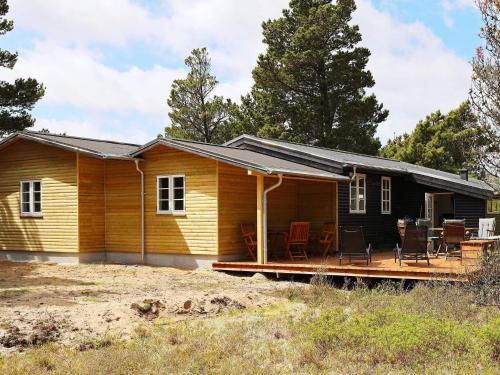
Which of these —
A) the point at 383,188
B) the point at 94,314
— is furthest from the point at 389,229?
the point at 94,314

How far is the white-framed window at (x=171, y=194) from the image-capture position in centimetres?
1608

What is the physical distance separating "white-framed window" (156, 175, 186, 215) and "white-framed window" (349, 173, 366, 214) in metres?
5.26

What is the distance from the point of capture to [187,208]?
52.0ft

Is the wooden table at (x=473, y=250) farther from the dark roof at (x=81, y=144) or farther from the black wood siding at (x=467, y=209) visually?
the dark roof at (x=81, y=144)

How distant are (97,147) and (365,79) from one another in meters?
18.8

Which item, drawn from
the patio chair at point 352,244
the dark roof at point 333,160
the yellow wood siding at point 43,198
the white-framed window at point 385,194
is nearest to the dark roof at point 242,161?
the dark roof at point 333,160

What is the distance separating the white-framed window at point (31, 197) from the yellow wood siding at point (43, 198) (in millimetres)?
158

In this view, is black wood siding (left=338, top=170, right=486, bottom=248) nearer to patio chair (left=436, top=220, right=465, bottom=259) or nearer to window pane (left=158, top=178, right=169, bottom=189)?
patio chair (left=436, top=220, right=465, bottom=259)

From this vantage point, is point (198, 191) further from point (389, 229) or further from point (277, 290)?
point (389, 229)

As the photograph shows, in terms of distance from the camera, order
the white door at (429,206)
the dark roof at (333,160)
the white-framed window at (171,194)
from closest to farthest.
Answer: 1. the white-framed window at (171,194)
2. the dark roof at (333,160)
3. the white door at (429,206)

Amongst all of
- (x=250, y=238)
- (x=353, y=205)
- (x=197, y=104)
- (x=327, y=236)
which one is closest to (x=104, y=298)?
(x=250, y=238)

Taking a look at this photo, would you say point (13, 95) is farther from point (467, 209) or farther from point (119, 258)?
point (467, 209)

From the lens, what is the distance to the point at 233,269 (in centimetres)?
1466

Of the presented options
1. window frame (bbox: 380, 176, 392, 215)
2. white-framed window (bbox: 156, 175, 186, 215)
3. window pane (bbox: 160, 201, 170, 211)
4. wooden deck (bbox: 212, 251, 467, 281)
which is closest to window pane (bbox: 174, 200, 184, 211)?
white-framed window (bbox: 156, 175, 186, 215)
